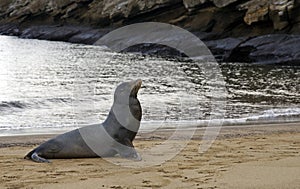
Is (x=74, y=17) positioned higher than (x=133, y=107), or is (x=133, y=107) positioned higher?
(x=133, y=107)

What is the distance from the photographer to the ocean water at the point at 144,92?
14.5 meters

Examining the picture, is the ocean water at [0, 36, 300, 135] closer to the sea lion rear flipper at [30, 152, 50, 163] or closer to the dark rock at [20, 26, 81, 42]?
the sea lion rear flipper at [30, 152, 50, 163]

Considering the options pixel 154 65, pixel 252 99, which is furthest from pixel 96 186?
pixel 154 65

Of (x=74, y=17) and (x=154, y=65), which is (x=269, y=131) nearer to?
(x=154, y=65)

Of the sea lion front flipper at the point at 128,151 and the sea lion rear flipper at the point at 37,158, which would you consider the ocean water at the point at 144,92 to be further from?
the sea lion front flipper at the point at 128,151

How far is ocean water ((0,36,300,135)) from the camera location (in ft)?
47.5

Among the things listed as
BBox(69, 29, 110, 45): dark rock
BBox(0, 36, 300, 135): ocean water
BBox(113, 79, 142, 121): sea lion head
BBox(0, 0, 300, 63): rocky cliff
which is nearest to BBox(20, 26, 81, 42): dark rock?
BBox(0, 0, 300, 63): rocky cliff

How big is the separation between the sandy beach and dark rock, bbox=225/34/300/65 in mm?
23019

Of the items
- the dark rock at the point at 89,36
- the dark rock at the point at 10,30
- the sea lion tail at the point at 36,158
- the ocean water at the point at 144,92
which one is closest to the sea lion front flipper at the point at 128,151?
the sea lion tail at the point at 36,158

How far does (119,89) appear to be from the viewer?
8422 millimetres

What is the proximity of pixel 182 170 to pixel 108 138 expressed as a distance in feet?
5.01

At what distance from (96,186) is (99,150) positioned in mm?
1890

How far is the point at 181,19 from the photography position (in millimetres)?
43125

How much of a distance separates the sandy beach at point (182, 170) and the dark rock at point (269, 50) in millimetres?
23019
